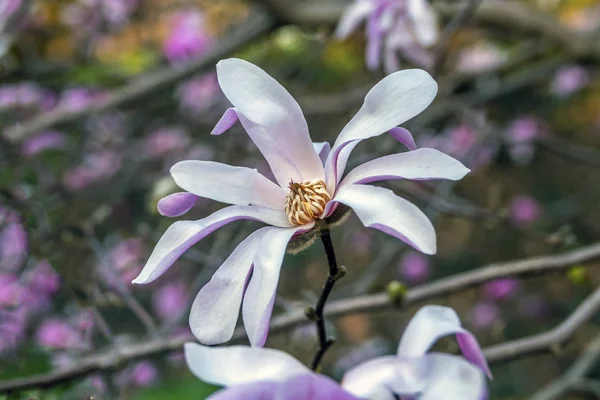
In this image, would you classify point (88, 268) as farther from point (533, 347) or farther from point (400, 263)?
point (400, 263)

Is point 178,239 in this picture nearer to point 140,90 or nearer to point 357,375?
point 357,375

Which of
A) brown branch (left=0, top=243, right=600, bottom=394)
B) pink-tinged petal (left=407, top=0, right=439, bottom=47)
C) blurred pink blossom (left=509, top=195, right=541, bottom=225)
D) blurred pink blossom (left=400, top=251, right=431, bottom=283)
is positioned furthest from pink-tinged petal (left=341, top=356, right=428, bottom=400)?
blurred pink blossom (left=509, top=195, right=541, bottom=225)

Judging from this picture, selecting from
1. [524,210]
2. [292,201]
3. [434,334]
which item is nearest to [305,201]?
[292,201]

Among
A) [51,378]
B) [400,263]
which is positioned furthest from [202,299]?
[400,263]

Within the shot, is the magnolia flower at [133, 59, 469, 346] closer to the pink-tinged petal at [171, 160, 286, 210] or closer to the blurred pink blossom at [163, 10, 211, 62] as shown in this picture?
the pink-tinged petal at [171, 160, 286, 210]

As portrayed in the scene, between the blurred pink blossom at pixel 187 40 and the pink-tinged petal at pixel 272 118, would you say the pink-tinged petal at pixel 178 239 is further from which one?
the blurred pink blossom at pixel 187 40

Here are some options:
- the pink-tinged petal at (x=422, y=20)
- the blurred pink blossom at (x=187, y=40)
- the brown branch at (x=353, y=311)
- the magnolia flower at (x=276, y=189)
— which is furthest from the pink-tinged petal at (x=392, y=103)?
the blurred pink blossom at (x=187, y=40)
